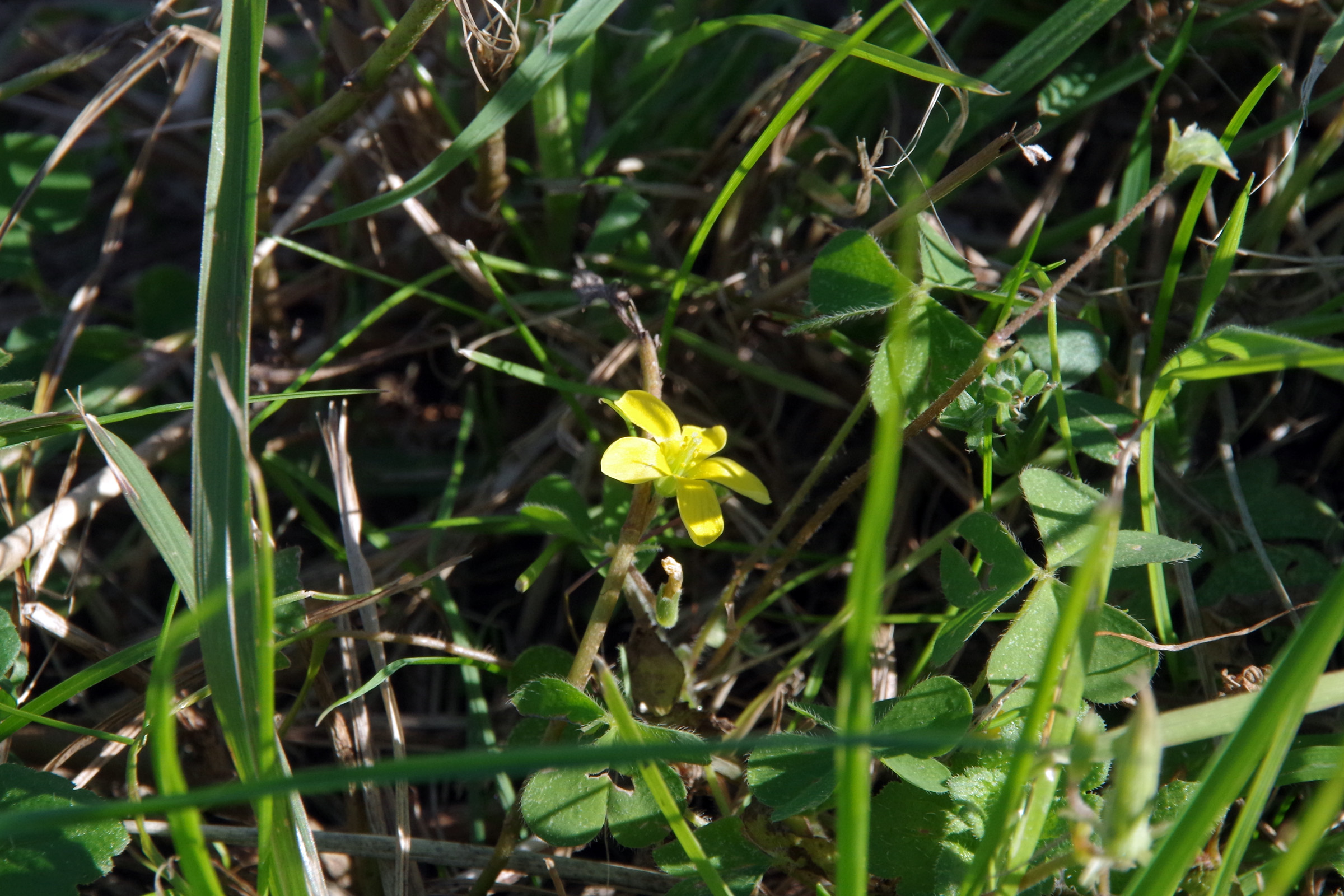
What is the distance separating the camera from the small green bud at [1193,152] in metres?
1.29

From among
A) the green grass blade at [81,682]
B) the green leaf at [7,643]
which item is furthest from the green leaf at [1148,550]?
the green leaf at [7,643]

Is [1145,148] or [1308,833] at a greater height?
[1145,148]

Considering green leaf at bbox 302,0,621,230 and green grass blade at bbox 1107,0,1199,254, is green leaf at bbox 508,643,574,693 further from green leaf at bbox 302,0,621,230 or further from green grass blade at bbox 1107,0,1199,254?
green grass blade at bbox 1107,0,1199,254

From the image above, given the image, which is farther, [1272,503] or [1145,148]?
[1145,148]

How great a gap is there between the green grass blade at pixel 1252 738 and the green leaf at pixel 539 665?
1.05 meters

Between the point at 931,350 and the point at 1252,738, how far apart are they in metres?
0.85

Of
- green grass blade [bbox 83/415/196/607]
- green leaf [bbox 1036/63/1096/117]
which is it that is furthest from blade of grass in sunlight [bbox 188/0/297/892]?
green leaf [bbox 1036/63/1096/117]

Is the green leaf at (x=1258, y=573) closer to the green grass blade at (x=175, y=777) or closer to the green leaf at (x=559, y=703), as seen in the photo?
the green leaf at (x=559, y=703)

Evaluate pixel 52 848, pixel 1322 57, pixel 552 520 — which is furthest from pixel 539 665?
pixel 1322 57

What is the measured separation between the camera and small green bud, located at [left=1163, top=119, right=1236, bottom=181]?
1294 mm

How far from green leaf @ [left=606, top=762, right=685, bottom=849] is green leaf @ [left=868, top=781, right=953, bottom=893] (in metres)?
0.36

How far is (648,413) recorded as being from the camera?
5.36ft

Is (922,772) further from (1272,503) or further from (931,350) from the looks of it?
(1272,503)

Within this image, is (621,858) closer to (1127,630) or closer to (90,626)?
(1127,630)
